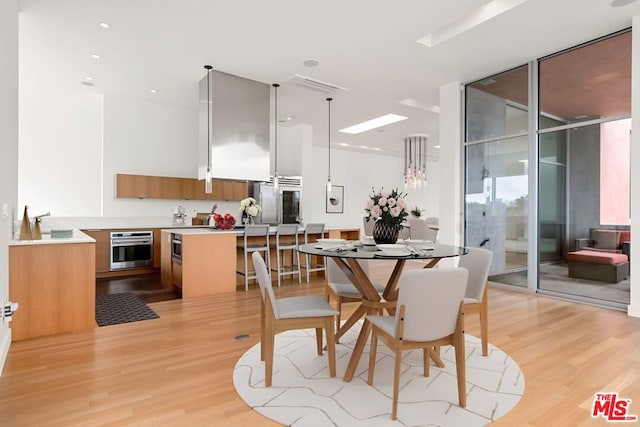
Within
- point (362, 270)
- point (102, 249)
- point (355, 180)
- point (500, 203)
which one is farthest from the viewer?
point (355, 180)

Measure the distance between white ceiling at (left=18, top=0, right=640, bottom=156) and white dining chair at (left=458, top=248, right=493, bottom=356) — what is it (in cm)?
251

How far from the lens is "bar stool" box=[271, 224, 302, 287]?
5.48m

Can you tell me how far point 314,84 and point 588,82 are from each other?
366cm

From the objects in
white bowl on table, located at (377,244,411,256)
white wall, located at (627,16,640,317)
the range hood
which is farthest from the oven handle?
white wall, located at (627,16,640,317)

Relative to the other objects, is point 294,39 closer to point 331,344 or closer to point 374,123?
point 331,344

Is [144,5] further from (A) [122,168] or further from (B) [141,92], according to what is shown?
(A) [122,168]

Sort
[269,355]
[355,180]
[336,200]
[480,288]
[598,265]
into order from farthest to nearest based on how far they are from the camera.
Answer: [355,180] → [336,200] → [598,265] → [480,288] → [269,355]

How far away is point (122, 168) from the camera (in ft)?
21.6

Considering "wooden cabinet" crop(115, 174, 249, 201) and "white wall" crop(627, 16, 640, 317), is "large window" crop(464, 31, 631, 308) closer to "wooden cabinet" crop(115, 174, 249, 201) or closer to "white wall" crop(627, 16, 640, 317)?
"white wall" crop(627, 16, 640, 317)

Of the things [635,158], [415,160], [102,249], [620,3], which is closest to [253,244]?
[102,249]

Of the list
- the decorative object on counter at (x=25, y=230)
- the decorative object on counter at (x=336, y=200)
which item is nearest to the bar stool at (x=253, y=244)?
the decorative object on counter at (x=25, y=230)

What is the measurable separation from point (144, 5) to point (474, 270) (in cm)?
396

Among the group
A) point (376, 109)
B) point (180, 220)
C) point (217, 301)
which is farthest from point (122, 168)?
point (376, 109)

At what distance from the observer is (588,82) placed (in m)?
4.46
